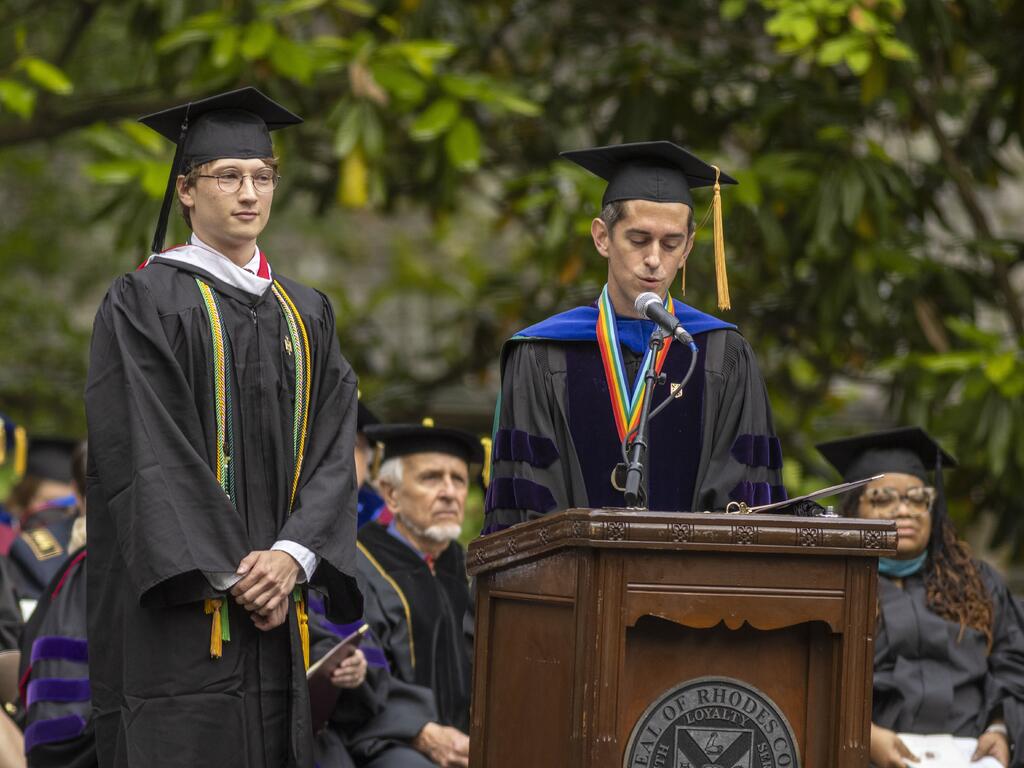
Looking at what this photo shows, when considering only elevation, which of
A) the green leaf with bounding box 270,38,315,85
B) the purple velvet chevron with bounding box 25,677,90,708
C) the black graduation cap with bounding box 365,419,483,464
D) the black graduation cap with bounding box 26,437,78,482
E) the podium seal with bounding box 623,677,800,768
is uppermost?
the green leaf with bounding box 270,38,315,85

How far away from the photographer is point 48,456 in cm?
915

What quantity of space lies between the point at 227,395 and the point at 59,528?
3536 mm

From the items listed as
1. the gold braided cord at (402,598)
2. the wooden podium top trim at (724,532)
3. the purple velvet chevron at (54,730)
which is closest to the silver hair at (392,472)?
the gold braided cord at (402,598)

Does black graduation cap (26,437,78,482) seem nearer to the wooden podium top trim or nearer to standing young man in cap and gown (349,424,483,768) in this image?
standing young man in cap and gown (349,424,483,768)

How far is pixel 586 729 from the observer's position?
3.63 meters

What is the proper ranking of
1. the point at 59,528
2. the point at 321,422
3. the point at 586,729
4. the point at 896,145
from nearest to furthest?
the point at 586,729, the point at 321,422, the point at 59,528, the point at 896,145

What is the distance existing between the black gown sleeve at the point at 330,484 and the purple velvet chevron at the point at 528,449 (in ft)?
1.27

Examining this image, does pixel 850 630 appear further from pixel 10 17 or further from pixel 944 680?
pixel 10 17

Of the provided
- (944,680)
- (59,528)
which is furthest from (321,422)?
(59,528)

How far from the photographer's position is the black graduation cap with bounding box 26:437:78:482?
29.9ft

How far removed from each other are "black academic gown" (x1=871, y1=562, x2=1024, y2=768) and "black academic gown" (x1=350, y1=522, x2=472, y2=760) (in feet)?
4.94

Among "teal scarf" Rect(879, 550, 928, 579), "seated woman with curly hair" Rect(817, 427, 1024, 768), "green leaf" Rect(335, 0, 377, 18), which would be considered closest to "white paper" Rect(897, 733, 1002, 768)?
"seated woman with curly hair" Rect(817, 427, 1024, 768)

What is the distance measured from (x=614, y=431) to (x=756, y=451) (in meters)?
0.36

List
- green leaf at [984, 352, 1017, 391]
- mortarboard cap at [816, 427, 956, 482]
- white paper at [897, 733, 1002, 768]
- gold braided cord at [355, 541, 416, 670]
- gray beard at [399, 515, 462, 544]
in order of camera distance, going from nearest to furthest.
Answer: white paper at [897, 733, 1002, 768] → gold braided cord at [355, 541, 416, 670] → mortarboard cap at [816, 427, 956, 482] → gray beard at [399, 515, 462, 544] → green leaf at [984, 352, 1017, 391]
